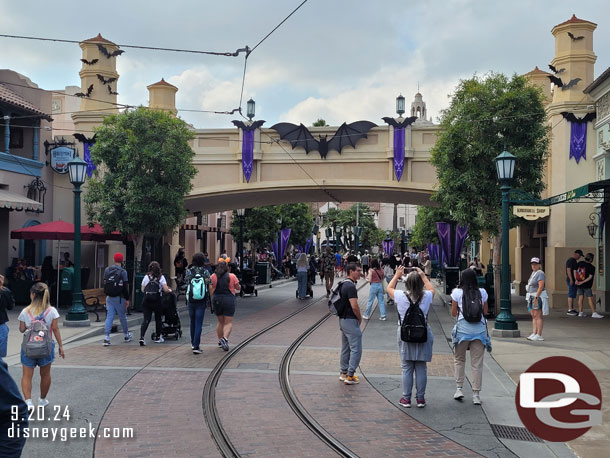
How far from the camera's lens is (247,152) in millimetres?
23609

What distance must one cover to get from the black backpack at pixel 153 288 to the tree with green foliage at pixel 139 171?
279 inches

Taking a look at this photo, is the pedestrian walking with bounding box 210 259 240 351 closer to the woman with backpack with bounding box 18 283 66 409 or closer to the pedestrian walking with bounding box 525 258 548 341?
the woman with backpack with bounding box 18 283 66 409

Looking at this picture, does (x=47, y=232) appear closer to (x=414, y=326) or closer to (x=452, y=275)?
(x=414, y=326)

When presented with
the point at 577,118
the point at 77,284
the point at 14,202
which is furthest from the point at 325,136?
the point at 77,284

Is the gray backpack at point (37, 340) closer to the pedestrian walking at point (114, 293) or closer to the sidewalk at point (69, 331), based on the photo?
the sidewalk at point (69, 331)

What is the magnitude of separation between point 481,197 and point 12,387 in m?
16.3

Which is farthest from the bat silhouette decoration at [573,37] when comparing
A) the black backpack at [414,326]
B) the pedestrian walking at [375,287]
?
the black backpack at [414,326]

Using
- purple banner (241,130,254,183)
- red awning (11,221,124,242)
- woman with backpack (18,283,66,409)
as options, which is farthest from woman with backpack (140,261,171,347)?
purple banner (241,130,254,183)

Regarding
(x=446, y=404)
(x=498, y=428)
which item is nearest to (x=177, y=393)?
(x=446, y=404)

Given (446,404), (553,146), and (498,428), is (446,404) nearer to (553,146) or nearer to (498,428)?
(498,428)

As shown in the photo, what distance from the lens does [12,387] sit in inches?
131

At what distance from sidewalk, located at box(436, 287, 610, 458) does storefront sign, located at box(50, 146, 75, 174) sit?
14.6 m

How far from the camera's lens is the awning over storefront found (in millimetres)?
18375

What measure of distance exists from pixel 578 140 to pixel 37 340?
689 inches
